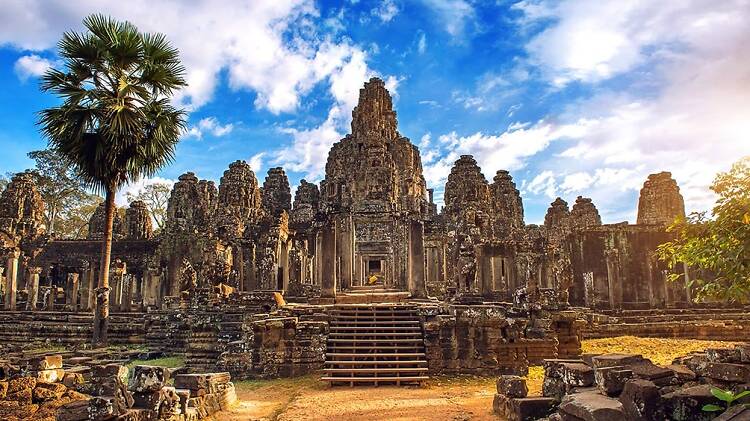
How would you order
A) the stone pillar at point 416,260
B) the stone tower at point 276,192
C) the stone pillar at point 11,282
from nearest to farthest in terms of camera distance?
the stone pillar at point 416,260 < the stone pillar at point 11,282 < the stone tower at point 276,192

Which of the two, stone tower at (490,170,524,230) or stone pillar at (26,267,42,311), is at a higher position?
stone tower at (490,170,524,230)

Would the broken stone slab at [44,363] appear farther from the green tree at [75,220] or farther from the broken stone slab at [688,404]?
the green tree at [75,220]

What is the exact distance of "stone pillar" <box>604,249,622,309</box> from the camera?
71.2ft

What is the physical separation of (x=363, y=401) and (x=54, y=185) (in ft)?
120

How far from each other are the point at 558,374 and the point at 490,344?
4373 mm

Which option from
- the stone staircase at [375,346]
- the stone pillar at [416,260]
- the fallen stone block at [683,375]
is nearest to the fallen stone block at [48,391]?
the stone staircase at [375,346]

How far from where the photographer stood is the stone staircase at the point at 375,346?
10461mm

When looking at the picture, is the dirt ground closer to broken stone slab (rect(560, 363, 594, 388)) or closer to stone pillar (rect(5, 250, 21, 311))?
broken stone slab (rect(560, 363, 594, 388))

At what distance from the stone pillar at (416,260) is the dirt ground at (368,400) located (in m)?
5.56

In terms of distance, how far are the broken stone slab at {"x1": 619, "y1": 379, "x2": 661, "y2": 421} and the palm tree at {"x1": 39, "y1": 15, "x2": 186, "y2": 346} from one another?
13.2m

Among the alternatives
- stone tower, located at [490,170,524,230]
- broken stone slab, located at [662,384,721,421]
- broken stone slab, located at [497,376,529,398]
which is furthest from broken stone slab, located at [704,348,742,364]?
stone tower, located at [490,170,524,230]

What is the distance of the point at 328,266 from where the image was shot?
1623cm

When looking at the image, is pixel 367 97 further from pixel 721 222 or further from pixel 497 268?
pixel 721 222

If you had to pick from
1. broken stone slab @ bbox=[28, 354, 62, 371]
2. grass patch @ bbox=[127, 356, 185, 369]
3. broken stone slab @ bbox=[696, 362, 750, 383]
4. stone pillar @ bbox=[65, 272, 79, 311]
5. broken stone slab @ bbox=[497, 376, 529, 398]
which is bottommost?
grass patch @ bbox=[127, 356, 185, 369]
